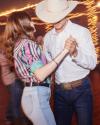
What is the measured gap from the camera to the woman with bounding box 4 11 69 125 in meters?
2.27

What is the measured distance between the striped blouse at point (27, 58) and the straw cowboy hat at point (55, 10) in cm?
29

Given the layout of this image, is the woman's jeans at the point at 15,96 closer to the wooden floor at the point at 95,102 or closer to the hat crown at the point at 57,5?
the wooden floor at the point at 95,102

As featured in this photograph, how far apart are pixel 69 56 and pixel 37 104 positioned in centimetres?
43

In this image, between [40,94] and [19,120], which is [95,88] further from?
[40,94]

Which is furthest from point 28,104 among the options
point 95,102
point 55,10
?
point 95,102

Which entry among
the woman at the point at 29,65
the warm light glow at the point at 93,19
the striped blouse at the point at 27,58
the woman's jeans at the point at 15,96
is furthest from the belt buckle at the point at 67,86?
the warm light glow at the point at 93,19

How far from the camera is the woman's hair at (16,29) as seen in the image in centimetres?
237

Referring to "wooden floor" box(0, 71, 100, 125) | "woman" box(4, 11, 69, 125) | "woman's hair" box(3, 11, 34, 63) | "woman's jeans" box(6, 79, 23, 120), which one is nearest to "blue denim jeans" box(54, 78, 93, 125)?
"woman" box(4, 11, 69, 125)

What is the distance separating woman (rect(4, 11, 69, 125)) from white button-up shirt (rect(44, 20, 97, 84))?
19cm

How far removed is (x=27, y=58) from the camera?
89.6 inches

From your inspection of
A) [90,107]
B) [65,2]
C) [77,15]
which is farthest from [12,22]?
[77,15]

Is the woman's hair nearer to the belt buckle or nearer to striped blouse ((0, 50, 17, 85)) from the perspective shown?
the belt buckle

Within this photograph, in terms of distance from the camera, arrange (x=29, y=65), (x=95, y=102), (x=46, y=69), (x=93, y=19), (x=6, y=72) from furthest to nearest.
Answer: (x=93, y=19)
(x=95, y=102)
(x=6, y=72)
(x=29, y=65)
(x=46, y=69)

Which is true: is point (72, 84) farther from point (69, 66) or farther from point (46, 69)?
point (46, 69)
